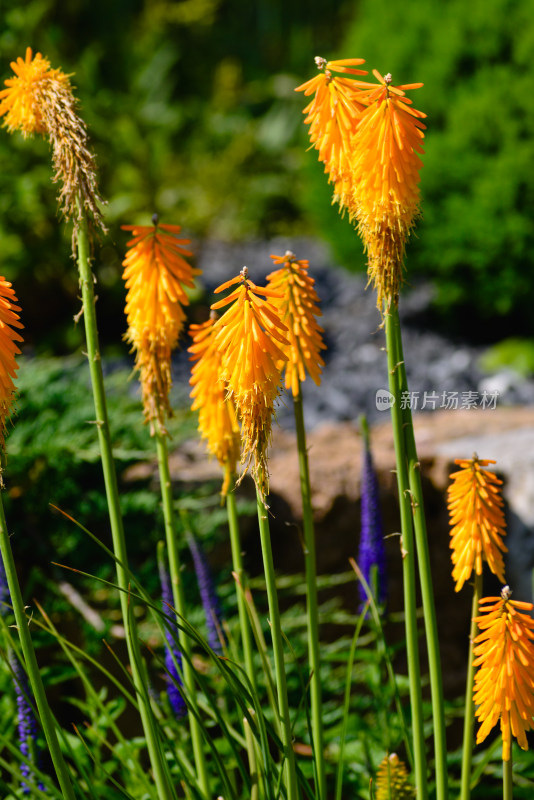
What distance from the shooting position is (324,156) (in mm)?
1622

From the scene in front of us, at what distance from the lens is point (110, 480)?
1663 millimetres

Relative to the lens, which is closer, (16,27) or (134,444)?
(134,444)

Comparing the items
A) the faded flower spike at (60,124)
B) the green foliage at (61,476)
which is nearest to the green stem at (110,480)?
the faded flower spike at (60,124)

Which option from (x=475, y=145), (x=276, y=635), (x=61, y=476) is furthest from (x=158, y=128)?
(x=276, y=635)

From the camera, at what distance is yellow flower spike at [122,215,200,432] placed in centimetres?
180

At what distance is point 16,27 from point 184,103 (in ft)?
28.4

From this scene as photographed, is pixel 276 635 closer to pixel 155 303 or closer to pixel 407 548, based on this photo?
pixel 407 548

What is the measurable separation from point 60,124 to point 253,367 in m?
0.60

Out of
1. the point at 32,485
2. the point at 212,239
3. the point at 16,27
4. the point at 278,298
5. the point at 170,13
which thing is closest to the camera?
the point at 278,298

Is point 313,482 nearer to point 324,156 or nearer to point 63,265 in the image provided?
point 324,156

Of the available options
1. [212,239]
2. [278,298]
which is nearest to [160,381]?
[278,298]

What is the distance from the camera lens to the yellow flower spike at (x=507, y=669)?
1.53 m

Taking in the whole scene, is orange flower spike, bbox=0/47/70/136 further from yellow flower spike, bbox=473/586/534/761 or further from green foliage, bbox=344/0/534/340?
green foliage, bbox=344/0/534/340

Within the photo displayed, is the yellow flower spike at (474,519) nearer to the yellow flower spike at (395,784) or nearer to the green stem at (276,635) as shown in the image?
the green stem at (276,635)
